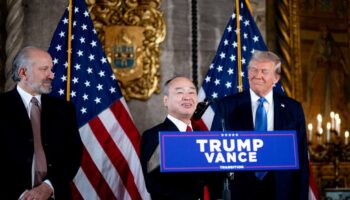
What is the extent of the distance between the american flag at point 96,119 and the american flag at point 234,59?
35.4 inches

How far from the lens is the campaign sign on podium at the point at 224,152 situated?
352cm

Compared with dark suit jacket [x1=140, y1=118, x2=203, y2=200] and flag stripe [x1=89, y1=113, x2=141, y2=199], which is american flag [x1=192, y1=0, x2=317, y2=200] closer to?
flag stripe [x1=89, y1=113, x2=141, y2=199]

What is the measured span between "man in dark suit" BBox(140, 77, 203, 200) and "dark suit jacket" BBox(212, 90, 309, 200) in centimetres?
33

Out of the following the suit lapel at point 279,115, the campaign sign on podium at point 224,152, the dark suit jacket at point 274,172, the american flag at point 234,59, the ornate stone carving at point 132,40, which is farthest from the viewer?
the ornate stone carving at point 132,40

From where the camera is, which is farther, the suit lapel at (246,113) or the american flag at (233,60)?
the american flag at (233,60)

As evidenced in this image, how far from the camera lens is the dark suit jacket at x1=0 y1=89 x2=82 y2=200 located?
420 centimetres

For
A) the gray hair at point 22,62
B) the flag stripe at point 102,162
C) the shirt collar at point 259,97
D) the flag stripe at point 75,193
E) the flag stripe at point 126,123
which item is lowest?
the flag stripe at point 75,193

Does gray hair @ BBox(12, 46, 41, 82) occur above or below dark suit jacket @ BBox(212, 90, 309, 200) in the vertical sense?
above

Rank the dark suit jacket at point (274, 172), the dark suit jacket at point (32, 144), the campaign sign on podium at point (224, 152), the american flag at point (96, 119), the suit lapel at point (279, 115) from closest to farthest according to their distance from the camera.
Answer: the campaign sign on podium at point (224, 152) → the dark suit jacket at point (32, 144) → the dark suit jacket at point (274, 172) → the suit lapel at point (279, 115) → the american flag at point (96, 119)

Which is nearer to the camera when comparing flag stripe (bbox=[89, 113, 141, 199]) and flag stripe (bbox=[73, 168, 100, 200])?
flag stripe (bbox=[73, 168, 100, 200])

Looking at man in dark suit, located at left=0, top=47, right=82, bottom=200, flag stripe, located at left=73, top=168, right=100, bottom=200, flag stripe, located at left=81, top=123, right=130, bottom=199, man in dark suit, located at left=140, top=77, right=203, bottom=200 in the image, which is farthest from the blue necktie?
flag stripe, located at left=73, top=168, right=100, bottom=200

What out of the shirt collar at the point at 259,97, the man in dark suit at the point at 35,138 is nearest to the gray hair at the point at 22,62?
the man in dark suit at the point at 35,138

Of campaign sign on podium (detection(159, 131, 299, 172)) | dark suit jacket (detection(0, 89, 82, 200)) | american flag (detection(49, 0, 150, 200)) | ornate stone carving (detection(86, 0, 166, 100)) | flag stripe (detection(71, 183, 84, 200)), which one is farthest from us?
ornate stone carving (detection(86, 0, 166, 100))

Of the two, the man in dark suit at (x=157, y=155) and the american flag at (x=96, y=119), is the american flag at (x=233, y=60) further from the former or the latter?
the man in dark suit at (x=157, y=155)
